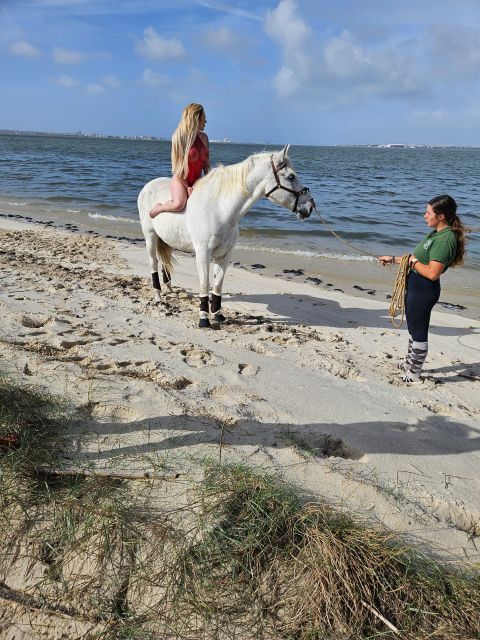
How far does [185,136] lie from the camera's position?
5344 millimetres

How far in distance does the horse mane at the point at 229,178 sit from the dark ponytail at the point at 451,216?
2097 millimetres

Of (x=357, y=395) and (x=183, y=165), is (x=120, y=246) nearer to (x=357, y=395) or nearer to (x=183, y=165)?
(x=183, y=165)

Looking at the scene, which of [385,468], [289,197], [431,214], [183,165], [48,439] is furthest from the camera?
[183,165]

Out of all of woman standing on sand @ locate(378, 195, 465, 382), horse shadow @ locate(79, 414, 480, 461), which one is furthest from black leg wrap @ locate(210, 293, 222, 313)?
horse shadow @ locate(79, 414, 480, 461)

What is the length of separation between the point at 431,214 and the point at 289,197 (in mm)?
1703

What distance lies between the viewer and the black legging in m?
4.10

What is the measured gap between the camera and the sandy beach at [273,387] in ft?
8.59

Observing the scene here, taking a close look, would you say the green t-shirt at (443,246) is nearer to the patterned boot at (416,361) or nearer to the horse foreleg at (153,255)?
the patterned boot at (416,361)

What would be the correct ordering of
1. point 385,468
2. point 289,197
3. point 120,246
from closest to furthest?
point 385,468 → point 289,197 → point 120,246

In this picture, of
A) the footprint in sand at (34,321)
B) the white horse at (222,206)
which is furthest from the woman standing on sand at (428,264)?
the footprint in sand at (34,321)

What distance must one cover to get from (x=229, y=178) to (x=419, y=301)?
254cm

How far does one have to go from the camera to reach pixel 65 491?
7.31 feet

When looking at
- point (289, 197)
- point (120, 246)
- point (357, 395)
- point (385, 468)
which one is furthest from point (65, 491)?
point (120, 246)

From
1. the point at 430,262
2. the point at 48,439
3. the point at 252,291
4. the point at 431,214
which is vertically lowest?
the point at 252,291
